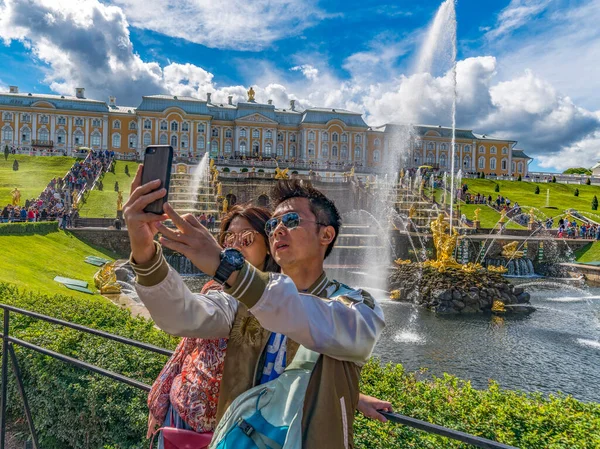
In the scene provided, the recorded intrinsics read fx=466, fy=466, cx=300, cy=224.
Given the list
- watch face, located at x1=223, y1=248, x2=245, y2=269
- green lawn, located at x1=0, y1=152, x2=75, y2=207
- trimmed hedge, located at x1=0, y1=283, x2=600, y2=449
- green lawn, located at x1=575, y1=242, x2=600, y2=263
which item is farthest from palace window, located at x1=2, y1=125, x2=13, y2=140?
watch face, located at x1=223, y1=248, x2=245, y2=269

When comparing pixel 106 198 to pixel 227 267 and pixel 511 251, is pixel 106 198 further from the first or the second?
pixel 227 267

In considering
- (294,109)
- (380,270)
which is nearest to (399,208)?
(380,270)

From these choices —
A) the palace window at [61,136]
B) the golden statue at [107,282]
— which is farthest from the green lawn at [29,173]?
the palace window at [61,136]

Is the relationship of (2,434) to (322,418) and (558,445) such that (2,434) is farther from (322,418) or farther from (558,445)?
(558,445)

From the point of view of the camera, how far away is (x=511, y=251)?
983 inches

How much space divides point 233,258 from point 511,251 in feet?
86.2

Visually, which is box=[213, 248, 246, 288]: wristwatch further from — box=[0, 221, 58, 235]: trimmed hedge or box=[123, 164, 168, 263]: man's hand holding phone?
box=[0, 221, 58, 235]: trimmed hedge

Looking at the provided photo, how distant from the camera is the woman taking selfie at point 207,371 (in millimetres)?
1885

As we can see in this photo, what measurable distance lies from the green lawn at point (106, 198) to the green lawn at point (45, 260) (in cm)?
554

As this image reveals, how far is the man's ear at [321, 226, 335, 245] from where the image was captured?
192 centimetres

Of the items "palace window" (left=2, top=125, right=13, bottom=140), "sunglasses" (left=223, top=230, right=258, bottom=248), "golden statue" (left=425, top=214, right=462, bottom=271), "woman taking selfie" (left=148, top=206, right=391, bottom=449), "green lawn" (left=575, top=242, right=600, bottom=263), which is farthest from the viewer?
"palace window" (left=2, top=125, right=13, bottom=140)

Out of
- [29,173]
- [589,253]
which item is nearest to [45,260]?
[29,173]

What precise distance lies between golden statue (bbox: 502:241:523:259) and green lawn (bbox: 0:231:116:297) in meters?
20.2

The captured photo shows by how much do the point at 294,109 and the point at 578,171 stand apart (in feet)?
189
